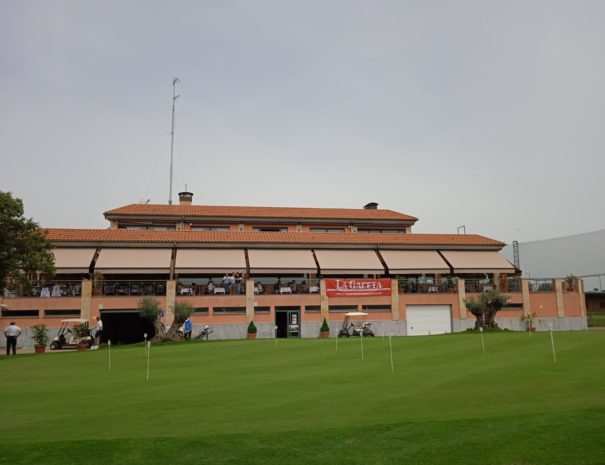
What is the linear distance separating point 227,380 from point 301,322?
25.0 metres

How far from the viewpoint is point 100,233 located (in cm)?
4116

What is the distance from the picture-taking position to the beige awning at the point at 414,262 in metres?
42.6

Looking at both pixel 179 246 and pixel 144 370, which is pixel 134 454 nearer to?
pixel 144 370

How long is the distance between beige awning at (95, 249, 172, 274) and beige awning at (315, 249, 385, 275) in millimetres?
11471

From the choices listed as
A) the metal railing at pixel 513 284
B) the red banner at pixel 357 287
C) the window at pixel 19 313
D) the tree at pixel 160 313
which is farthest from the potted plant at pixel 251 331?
the metal railing at pixel 513 284

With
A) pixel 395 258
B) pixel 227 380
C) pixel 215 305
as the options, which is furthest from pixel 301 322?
pixel 227 380

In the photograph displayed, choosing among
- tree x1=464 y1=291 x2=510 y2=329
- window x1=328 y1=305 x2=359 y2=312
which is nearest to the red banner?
window x1=328 y1=305 x2=359 y2=312

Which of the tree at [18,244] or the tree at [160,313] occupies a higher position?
the tree at [18,244]

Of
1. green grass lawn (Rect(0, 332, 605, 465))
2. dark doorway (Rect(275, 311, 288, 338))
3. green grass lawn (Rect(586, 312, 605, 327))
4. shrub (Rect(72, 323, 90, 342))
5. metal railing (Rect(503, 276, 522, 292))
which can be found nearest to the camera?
green grass lawn (Rect(0, 332, 605, 465))

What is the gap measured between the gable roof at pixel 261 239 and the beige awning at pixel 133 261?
2.81 feet

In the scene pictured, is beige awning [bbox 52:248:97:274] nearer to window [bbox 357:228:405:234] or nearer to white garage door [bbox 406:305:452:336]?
white garage door [bbox 406:305:452:336]

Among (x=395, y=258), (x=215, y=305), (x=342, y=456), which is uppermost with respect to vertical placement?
(x=395, y=258)

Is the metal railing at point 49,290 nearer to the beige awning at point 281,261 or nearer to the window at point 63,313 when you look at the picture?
the window at point 63,313

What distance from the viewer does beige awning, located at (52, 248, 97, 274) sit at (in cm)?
3753
